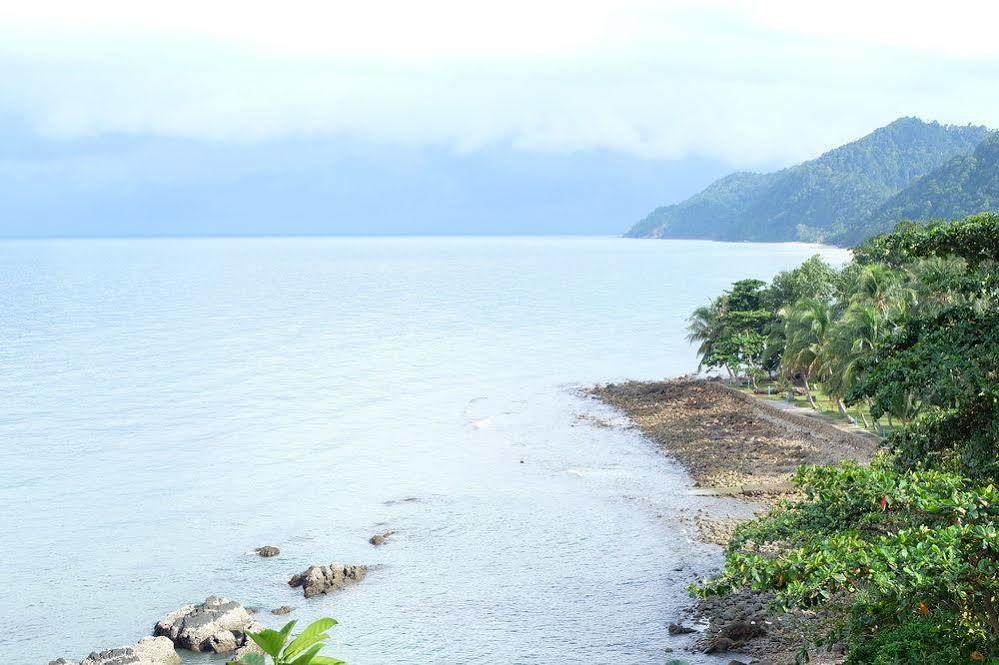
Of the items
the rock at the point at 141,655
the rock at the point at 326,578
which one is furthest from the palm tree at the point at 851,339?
the rock at the point at 141,655

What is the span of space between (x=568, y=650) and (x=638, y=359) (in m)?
62.1

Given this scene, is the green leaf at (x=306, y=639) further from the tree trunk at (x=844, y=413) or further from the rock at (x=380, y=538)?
the tree trunk at (x=844, y=413)

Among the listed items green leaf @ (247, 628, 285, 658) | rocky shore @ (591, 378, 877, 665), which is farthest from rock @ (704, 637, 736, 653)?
green leaf @ (247, 628, 285, 658)

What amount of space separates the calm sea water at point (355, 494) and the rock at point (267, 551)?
17.1 inches

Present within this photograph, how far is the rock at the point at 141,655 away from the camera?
2553cm

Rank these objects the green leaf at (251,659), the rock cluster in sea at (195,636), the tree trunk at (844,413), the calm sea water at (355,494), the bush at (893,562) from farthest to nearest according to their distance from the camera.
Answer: the tree trunk at (844,413) < the calm sea water at (355,494) < the rock cluster in sea at (195,636) < the bush at (893,562) < the green leaf at (251,659)

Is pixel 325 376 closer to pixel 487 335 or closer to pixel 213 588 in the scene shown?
pixel 487 335

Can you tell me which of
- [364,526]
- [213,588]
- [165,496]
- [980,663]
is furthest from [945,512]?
[165,496]

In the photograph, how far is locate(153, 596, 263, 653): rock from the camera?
27219mm

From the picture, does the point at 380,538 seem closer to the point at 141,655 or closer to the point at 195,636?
the point at 195,636

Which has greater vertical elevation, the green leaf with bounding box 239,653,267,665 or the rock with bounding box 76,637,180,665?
the green leaf with bounding box 239,653,267,665

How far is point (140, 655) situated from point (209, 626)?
2.27 meters

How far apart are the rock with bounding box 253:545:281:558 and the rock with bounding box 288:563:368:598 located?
10.7ft

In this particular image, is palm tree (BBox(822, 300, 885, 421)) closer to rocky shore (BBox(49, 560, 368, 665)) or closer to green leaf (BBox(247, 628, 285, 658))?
rocky shore (BBox(49, 560, 368, 665))
